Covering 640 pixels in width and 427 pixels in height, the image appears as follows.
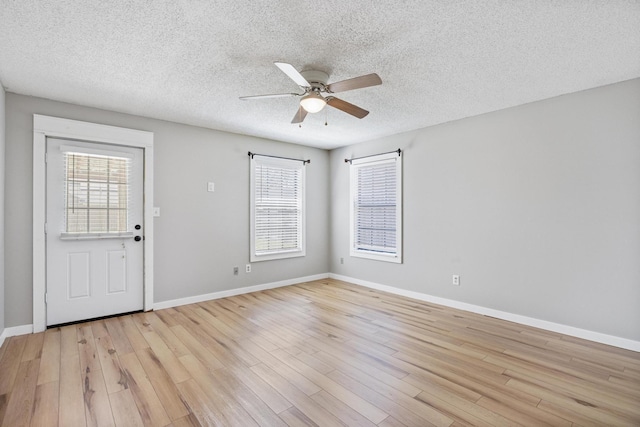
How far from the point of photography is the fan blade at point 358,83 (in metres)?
2.27

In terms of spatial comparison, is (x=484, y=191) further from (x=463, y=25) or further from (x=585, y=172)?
(x=463, y=25)

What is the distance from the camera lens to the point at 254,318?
3.68 meters

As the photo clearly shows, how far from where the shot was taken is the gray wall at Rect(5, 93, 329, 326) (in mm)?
3223

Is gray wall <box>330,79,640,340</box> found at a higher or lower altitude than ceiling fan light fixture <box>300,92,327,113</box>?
lower

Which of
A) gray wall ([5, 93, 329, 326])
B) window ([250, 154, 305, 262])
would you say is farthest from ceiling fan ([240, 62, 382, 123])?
window ([250, 154, 305, 262])

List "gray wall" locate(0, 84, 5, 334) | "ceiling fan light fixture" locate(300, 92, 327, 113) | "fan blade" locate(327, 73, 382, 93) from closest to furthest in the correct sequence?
"fan blade" locate(327, 73, 382, 93)
"ceiling fan light fixture" locate(300, 92, 327, 113)
"gray wall" locate(0, 84, 5, 334)

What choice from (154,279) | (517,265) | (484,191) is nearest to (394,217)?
(484,191)

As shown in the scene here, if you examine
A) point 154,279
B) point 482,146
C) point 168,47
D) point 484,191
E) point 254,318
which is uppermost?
point 168,47

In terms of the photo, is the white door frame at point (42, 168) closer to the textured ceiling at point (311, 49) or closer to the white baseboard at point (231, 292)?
the textured ceiling at point (311, 49)

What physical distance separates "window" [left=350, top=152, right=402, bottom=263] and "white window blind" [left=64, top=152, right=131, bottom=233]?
349cm

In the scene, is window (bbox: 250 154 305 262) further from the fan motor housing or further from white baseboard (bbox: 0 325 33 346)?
white baseboard (bbox: 0 325 33 346)

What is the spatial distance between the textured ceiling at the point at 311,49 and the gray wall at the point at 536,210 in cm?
35

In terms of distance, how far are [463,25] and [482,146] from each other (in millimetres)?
2143

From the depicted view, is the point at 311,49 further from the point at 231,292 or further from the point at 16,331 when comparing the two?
the point at 16,331
